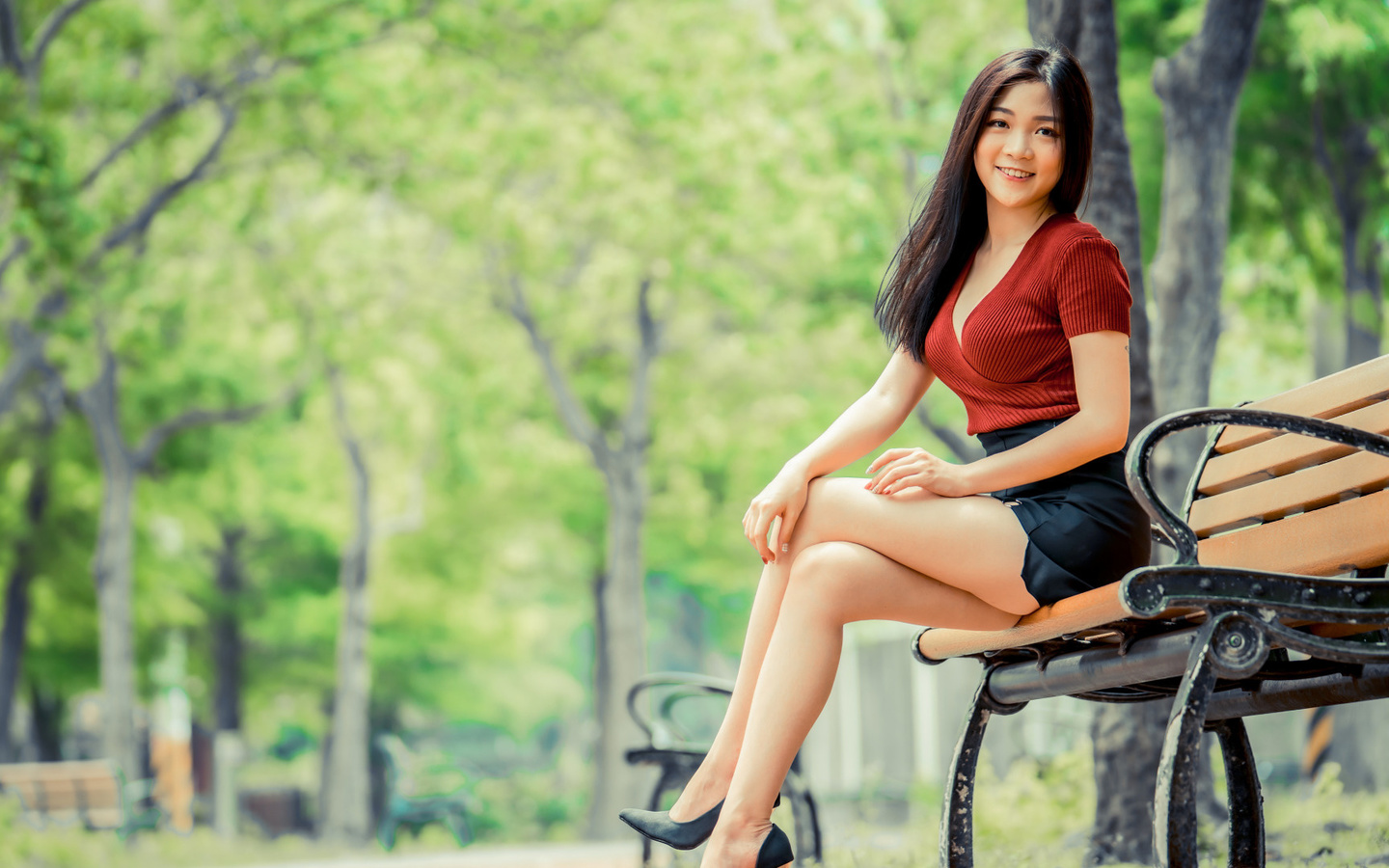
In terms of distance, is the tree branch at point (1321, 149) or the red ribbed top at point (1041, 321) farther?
the tree branch at point (1321, 149)

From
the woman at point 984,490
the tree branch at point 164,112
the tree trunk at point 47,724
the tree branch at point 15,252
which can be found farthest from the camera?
the tree trunk at point 47,724

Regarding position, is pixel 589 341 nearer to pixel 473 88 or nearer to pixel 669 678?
pixel 473 88

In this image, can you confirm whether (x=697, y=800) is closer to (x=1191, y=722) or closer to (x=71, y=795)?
(x=1191, y=722)

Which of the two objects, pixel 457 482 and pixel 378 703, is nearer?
pixel 457 482

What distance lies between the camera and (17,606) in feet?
55.7

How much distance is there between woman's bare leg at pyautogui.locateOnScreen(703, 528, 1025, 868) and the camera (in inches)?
93.6

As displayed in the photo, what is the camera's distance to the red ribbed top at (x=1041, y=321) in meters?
2.60

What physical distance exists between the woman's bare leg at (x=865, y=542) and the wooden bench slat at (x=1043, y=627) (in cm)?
4

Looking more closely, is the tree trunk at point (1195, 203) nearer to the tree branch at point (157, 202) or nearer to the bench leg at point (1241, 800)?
the bench leg at point (1241, 800)

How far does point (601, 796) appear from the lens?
50.8 feet

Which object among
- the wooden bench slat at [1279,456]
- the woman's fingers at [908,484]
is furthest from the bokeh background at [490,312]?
the woman's fingers at [908,484]

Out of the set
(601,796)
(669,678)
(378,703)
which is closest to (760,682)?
(669,678)

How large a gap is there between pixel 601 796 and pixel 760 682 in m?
13.6

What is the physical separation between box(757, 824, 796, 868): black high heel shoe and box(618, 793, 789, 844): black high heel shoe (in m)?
0.08
